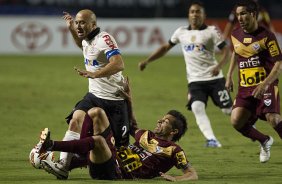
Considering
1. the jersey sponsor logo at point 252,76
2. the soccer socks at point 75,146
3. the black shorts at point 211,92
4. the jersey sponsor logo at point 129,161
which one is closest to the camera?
the soccer socks at point 75,146

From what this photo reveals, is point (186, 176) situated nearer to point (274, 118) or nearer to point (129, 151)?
point (129, 151)

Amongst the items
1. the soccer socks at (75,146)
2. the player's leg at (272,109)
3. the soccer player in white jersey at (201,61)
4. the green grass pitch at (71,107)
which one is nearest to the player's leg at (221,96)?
the soccer player in white jersey at (201,61)

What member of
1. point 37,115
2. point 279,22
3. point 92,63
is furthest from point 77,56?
point 92,63

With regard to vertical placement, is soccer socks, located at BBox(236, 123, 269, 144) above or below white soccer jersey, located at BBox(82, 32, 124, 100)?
below

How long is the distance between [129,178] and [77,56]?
20424 millimetres

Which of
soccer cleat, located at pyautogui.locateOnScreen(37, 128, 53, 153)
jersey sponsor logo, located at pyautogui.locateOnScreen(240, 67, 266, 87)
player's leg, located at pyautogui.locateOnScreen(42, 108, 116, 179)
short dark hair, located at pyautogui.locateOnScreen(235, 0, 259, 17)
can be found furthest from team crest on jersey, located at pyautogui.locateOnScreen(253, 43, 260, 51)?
soccer cleat, located at pyautogui.locateOnScreen(37, 128, 53, 153)

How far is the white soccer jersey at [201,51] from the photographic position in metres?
13.8

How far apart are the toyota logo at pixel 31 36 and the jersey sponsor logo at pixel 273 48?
1931 centimetres

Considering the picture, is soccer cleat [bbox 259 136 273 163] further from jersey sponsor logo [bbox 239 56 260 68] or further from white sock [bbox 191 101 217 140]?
white sock [bbox 191 101 217 140]

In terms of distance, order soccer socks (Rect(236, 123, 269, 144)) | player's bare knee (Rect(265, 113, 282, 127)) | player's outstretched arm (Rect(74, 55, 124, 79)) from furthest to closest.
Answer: soccer socks (Rect(236, 123, 269, 144)) < player's bare knee (Rect(265, 113, 282, 127)) < player's outstretched arm (Rect(74, 55, 124, 79))

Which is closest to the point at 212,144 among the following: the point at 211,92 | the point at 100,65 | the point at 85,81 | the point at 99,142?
the point at 211,92

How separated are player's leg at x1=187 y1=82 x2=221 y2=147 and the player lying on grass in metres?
3.23

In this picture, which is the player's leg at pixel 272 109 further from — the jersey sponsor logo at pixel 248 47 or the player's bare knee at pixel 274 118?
the jersey sponsor logo at pixel 248 47

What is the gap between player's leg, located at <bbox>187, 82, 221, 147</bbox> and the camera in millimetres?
13159
